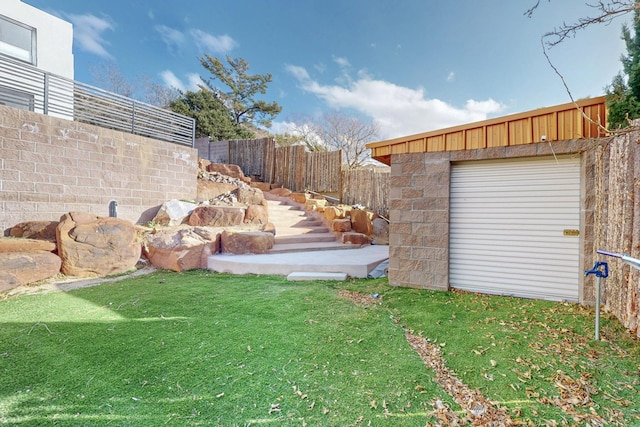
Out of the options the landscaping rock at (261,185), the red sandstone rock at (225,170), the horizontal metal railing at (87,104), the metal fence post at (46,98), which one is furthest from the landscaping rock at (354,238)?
the metal fence post at (46,98)

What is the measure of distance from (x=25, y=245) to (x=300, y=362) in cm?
482

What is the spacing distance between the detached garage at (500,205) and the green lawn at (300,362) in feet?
1.56

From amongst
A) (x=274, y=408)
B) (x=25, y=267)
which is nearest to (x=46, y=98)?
(x=25, y=267)

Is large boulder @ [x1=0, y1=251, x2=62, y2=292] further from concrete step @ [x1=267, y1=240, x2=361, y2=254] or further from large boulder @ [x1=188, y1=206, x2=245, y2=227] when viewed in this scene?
concrete step @ [x1=267, y1=240, x2=361, y2=254]

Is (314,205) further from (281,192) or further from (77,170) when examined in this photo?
(77,170)

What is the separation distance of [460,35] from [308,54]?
729 centimetres

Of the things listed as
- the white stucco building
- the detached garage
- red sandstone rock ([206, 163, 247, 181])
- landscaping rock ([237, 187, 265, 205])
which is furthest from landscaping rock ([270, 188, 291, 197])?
the white stucco building

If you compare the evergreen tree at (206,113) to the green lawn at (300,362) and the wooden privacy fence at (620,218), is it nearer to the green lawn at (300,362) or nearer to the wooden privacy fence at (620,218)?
the green lawn at (300,362)

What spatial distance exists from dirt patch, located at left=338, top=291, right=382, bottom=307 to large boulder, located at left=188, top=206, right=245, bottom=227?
11.9ft

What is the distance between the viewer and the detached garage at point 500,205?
3.29 meters

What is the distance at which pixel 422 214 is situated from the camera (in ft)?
13.2

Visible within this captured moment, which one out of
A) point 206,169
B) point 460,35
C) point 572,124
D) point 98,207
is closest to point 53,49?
point 206,169

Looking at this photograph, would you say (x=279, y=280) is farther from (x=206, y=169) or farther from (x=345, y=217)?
(x=206, y=169)

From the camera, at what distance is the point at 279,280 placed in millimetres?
4320
